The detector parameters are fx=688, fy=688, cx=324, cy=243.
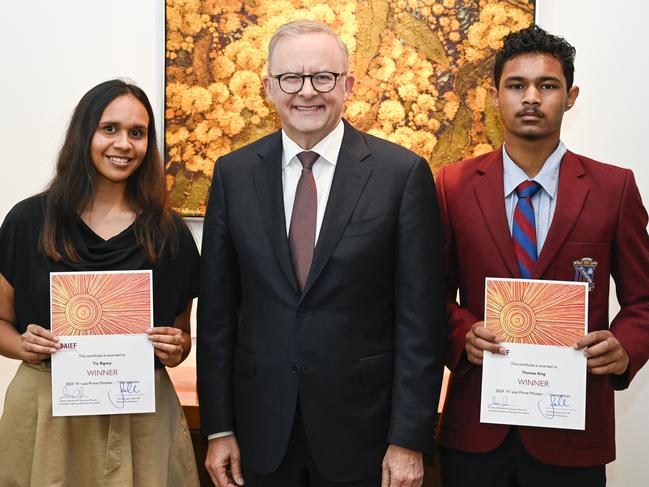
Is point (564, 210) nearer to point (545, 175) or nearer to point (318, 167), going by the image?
point (545, 175)

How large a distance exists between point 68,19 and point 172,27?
443 millimetres

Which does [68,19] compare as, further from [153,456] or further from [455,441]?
[455,441]

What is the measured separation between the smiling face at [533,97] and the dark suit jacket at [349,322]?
30cm

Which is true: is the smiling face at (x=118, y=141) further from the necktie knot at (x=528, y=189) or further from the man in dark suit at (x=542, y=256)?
the necktie knot at (x=528, y=189)

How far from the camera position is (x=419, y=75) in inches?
107

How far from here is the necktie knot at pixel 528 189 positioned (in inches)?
68.9

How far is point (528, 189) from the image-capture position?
68.9 inches

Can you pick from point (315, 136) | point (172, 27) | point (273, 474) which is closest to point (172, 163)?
point (172, 27)

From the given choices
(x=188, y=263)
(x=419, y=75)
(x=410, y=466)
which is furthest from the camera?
(x=419, y=75)

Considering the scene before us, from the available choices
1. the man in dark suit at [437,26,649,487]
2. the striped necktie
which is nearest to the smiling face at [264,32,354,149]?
the man in dark suit at [437,26,649,487]

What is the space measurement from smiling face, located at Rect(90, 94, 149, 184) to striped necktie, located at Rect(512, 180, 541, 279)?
3.33ft

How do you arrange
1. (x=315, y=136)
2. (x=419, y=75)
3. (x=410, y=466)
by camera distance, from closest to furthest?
(x=410, y=466)
(x=315, y=136)
(x=419, y=75)
